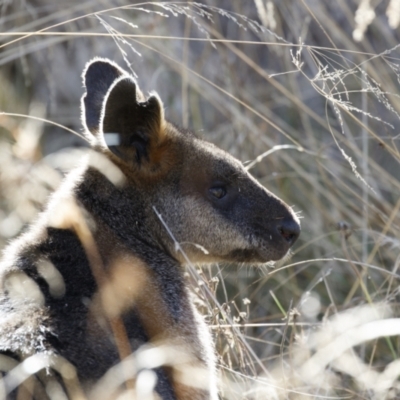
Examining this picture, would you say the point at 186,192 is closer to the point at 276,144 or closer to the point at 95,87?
the point at 95,87

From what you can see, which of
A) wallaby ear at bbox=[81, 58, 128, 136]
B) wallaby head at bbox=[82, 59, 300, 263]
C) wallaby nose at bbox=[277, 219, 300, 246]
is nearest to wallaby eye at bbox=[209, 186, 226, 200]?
wallaby head at bbox=[82, 59, 300, 263]

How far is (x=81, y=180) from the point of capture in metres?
4.01


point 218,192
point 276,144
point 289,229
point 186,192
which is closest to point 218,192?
point 218,192

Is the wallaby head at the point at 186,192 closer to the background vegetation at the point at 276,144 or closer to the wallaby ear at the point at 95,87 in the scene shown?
the wallaby ear at the point at 95,87

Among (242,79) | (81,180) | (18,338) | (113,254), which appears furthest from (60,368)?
(242,79)

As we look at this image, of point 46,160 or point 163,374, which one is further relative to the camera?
point 46,160

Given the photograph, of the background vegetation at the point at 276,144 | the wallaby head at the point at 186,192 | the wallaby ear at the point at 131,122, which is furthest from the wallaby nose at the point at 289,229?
the wallaby ear at the point at 131,122

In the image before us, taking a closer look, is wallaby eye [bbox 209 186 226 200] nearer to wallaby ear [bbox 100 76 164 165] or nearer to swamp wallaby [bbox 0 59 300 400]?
swamp wallaby [bbox 0 59 300 400]

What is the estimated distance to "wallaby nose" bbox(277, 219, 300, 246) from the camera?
167 inches

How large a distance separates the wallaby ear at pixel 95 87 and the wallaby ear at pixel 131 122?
346 millimetres

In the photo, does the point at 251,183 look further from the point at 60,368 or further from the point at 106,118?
the point at 60,368

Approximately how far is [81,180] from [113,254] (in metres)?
0.44

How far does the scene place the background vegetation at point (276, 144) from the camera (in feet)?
13.4

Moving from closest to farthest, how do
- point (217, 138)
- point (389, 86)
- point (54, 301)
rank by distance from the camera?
point (54, 301) → point (389, 86) → point (217, 138)
